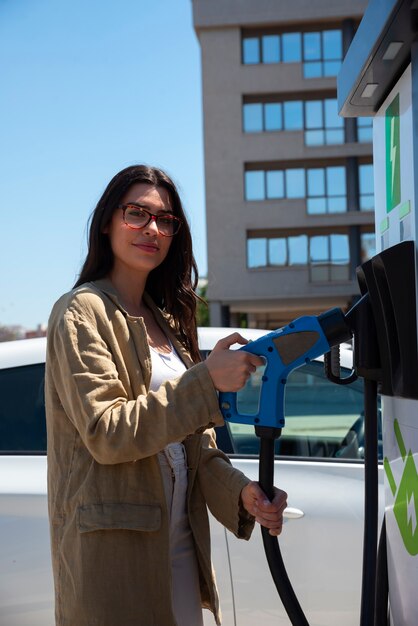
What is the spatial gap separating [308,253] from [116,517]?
105 ft

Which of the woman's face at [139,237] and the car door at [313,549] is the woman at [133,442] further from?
the car door at [313,549]

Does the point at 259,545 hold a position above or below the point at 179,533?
below

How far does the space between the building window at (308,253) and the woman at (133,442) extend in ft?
102

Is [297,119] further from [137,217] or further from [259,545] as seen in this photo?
[137,217]

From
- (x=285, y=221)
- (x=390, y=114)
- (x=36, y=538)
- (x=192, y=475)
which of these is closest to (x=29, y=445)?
(x=36, y=538)

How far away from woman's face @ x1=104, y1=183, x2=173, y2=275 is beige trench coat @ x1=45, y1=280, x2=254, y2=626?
176mm

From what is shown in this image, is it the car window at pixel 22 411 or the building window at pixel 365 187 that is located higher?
the building window at pixel 365 187

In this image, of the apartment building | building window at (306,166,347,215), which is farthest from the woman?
building window at (306,166,347,215)

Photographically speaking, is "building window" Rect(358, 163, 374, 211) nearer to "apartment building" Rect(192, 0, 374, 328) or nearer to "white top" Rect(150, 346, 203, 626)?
"apartment building" Rect(192, 0, 374, 328)

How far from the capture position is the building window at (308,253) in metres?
33.1

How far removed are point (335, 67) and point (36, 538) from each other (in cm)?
3242

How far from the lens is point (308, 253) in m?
33.4

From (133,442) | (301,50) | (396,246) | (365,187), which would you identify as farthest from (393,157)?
(301,50)

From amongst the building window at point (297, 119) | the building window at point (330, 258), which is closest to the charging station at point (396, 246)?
the building window at point (297, 119)
